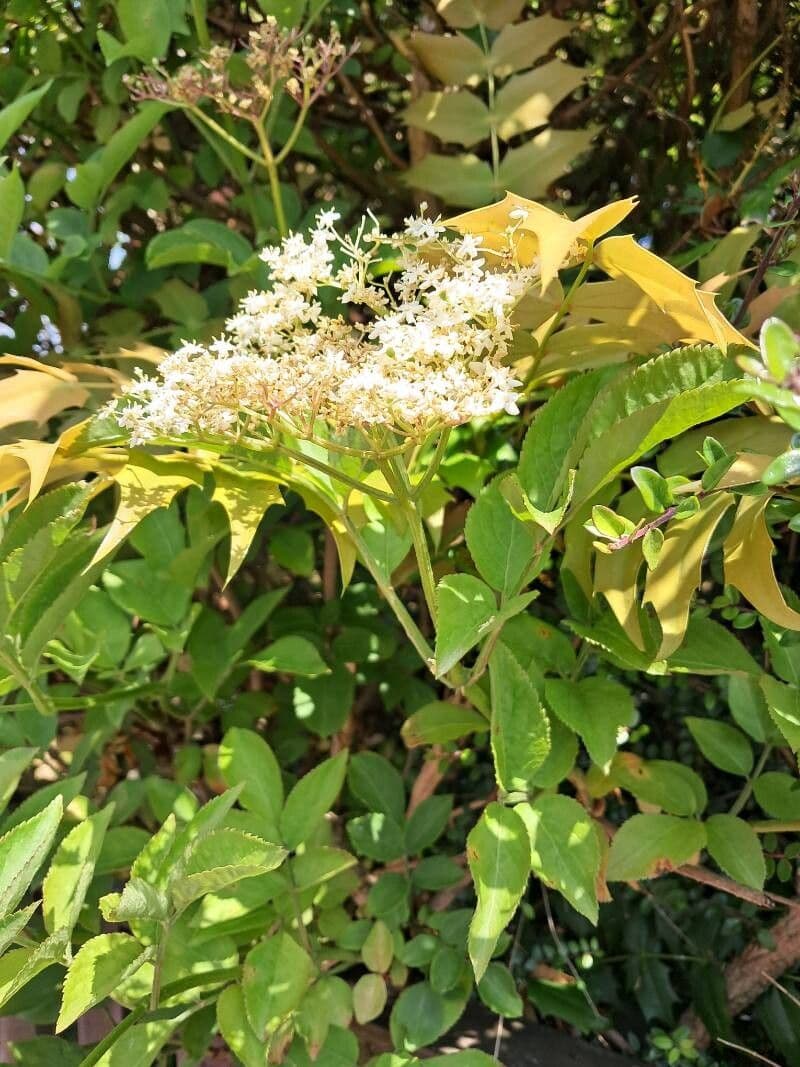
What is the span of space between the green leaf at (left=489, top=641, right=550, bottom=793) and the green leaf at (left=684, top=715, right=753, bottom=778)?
181mm

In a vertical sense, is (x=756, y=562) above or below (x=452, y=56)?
below

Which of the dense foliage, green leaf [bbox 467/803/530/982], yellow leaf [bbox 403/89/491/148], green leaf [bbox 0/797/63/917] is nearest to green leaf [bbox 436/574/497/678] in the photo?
the dense foliage

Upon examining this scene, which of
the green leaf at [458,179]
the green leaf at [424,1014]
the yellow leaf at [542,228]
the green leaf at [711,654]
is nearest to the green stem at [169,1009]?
the green leaf at [424,1014]

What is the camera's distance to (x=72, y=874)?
20.6 inches

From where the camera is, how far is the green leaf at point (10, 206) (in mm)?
628

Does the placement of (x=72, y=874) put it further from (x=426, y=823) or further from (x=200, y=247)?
(x=200, y=247)

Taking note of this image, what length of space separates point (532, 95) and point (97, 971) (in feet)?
2.19

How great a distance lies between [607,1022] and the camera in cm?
72

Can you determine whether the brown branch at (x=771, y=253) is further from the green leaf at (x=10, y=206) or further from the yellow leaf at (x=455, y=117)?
the green leaf at (x=10, y=206)

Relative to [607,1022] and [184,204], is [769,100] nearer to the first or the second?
[184,204]

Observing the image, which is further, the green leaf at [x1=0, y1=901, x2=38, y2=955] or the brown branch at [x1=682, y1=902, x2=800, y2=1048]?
the brown branch at [x1=682, y1=902, x2=800, y2=1048]

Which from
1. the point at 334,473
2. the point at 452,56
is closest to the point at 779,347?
the point at 334,473

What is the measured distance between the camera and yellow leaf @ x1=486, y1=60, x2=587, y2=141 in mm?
699

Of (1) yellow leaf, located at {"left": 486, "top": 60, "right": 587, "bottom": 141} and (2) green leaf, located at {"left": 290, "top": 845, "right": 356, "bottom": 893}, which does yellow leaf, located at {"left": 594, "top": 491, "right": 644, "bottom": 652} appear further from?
(1) yellow leaf, located at {"left": 486, "top": 60, "right": 587, "bottom": 141}
